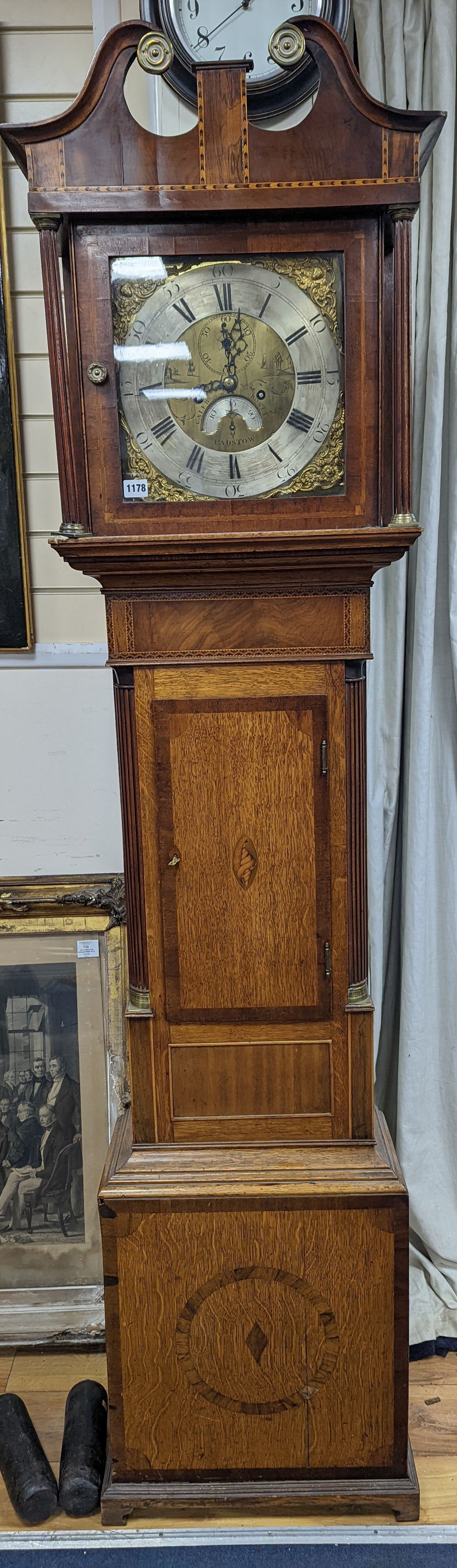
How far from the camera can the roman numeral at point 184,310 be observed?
4.97 feet

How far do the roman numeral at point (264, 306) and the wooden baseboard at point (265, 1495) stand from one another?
1.83 metres

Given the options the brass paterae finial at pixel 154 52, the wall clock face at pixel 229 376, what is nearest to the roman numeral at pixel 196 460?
the wall clock face at pixel 229 376

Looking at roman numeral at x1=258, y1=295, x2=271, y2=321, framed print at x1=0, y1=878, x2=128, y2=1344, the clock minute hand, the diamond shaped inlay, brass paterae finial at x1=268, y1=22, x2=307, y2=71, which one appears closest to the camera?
brass paterae finial at x1=268, y1=22, x2=307, y2=71

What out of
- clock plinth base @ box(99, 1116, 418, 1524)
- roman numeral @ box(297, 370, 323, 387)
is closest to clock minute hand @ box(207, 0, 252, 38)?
roman numeral @ box(297, 370, 323, 387)

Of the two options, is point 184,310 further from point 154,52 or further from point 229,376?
point 154,52

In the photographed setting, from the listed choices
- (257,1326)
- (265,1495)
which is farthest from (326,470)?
(265,1495)

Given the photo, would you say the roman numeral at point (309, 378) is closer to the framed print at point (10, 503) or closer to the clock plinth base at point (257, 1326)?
the framed print at point (10, 503)

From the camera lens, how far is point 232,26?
6.11ft

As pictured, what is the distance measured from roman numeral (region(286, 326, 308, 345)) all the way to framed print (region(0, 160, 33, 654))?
2.42 ft

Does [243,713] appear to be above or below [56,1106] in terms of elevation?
above

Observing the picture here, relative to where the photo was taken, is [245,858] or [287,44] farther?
[245,858]

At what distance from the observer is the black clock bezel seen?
1830 millimetres

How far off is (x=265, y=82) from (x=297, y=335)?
646 millimetres

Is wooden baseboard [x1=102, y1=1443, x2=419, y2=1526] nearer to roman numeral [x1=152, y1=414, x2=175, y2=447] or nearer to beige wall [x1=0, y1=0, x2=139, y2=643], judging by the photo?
beige wall [x1=0, y1=0, x2=139, y2=643]
